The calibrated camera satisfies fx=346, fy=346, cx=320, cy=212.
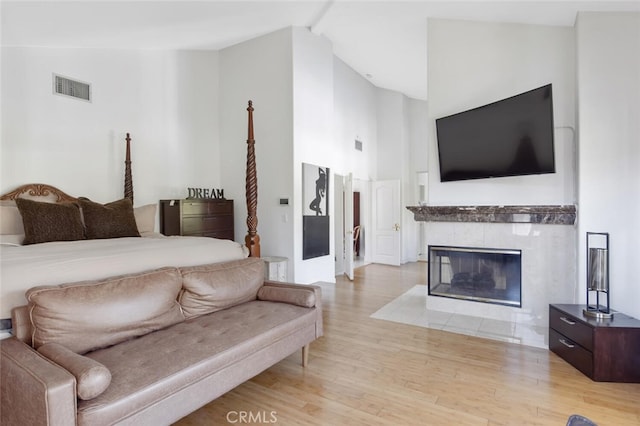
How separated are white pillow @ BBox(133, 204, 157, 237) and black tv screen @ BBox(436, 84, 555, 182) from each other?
3.55 m

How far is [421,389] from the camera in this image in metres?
2.36

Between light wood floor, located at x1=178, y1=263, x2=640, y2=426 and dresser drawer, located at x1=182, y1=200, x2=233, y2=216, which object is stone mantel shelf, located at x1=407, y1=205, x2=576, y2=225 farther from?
dresser drawer, located at x1=182, y1=200, x2=233, y2=216

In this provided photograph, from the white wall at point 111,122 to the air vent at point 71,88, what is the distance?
58 millimetres

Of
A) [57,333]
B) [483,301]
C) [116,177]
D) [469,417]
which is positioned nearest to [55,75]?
[116,177]

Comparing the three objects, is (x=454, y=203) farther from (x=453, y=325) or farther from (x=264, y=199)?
(x=264, y=199)

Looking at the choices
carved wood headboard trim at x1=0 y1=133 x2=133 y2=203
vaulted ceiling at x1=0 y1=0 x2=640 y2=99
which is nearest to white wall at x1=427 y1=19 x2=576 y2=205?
vaulted ceiling at x1=0 y1=0 x2=640 y2=99

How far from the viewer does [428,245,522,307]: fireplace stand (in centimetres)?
382

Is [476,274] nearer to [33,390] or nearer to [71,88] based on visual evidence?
[33,390]

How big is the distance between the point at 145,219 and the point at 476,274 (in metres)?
4.01

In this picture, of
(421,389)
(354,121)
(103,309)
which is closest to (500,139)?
(421,389)

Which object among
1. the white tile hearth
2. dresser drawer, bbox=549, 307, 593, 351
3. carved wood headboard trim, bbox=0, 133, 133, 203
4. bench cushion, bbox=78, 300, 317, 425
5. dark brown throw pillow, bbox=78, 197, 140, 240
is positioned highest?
carved wood headboard trim, bbox=0, 133, 133, 203

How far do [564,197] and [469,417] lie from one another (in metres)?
2.59

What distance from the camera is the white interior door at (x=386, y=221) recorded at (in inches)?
304

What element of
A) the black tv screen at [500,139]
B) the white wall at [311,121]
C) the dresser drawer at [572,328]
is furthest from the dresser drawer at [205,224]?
the dresser drawer at [572,328]
